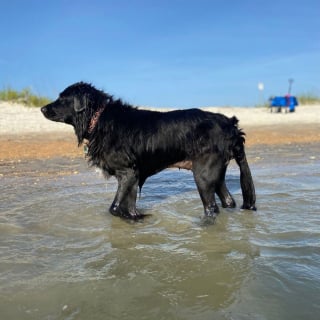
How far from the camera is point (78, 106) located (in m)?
6.07

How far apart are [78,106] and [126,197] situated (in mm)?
1337

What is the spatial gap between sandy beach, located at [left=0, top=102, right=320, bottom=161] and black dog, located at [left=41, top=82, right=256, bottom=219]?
4.63 meters

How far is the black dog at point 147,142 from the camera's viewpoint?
5.63m

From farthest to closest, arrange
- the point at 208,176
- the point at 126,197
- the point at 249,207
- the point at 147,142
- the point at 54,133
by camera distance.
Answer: the point at 54,133 → the point at 249,207 → the point at 126,197 → the point at 147,142 → the point at 208,176

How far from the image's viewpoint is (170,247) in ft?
14.9

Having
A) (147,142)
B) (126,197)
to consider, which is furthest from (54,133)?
(147,142)

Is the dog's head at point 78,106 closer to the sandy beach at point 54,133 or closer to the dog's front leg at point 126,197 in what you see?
the dog's front leg at point 126,197

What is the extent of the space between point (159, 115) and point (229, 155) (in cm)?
100

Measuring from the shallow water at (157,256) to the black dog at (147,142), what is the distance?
1.21 ft

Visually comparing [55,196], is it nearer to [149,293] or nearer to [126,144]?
[126,144]

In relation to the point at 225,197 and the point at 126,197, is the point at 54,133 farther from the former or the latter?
the point at 225,197

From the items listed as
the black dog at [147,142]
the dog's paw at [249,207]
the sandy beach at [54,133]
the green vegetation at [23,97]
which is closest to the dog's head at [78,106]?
the black dog at [147,142]

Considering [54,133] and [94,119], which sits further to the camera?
[54,133]

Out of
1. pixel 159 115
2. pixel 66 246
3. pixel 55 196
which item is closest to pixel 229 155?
pixel 159 115
